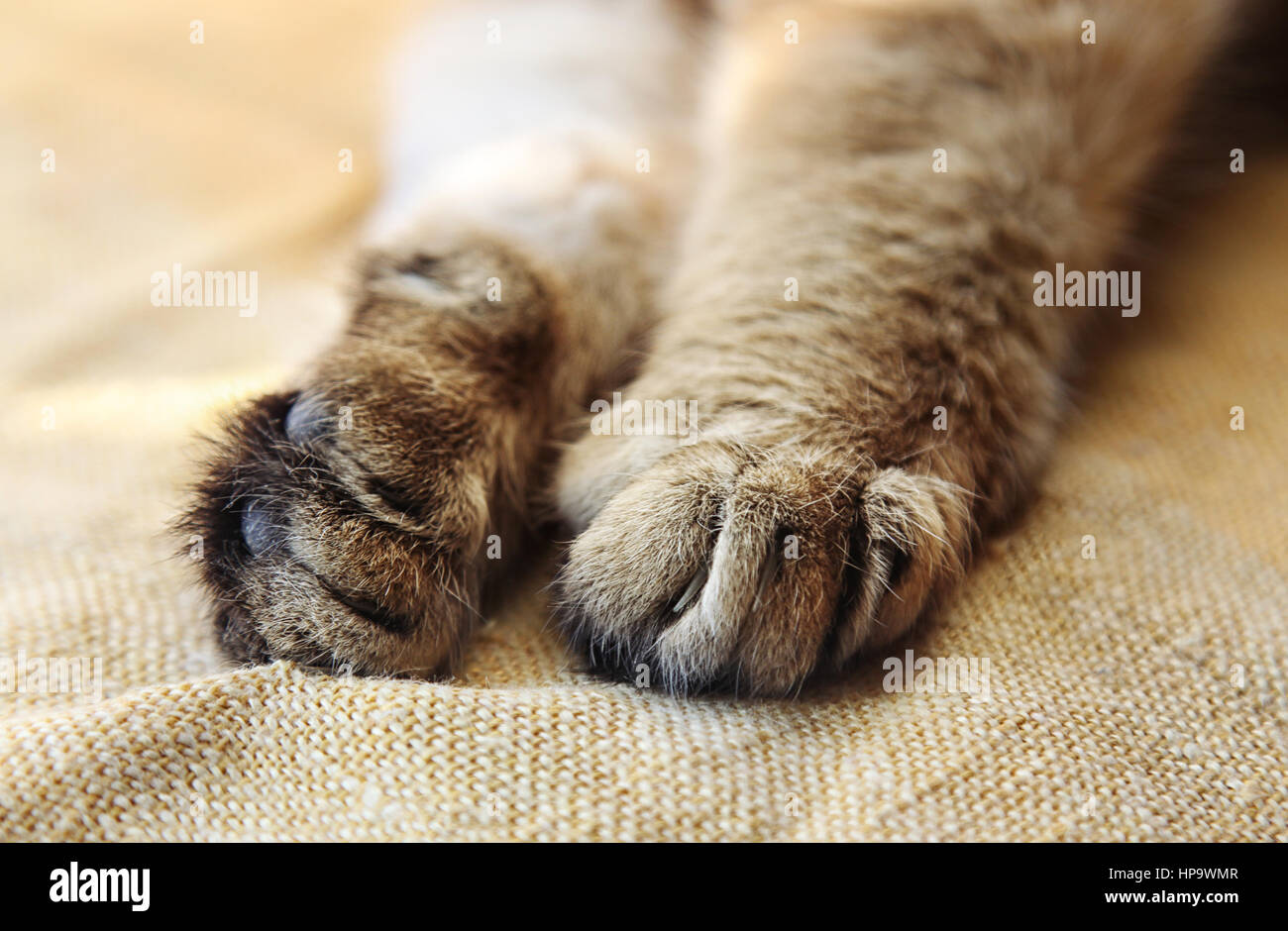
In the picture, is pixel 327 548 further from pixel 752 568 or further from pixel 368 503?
pixel 752 568

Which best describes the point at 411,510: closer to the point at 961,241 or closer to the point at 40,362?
the point at 961,241

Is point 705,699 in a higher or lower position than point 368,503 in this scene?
lower

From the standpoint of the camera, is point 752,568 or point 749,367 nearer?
point 752,568

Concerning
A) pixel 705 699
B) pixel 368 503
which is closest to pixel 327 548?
pixel 368 503
